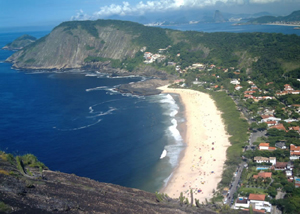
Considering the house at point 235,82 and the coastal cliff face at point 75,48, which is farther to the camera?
the coastal cliff face at point 75,48

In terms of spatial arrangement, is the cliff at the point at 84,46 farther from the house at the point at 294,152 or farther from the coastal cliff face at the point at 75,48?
the house at the point at 294,152

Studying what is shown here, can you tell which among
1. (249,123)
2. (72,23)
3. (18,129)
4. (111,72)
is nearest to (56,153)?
(18,129)

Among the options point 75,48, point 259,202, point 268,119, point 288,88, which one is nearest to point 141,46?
point 75,48

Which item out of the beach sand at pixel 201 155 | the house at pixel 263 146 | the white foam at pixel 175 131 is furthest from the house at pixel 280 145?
the white foam at pixel 175 131

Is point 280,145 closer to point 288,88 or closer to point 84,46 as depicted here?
point 288,88

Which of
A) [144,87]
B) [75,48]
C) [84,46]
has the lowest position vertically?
[144,87]

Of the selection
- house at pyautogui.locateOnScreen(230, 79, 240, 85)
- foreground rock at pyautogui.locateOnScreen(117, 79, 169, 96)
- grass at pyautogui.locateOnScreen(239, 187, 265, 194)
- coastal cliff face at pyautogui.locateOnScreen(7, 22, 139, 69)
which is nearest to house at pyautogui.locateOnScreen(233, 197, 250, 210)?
grass at pyautogui.locateOnScreen(239, 187, 265, 194)
